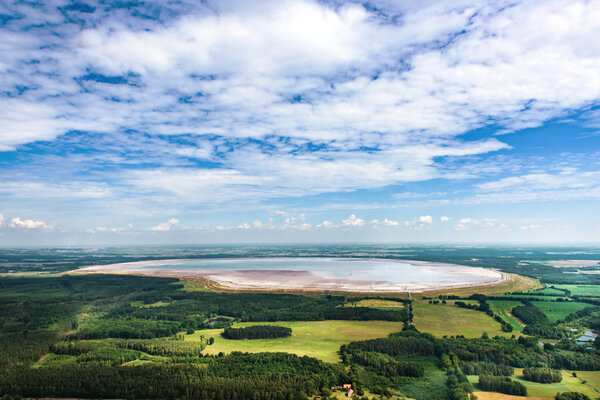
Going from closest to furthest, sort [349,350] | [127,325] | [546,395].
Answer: [546,395] < [349,350] < [127,325]

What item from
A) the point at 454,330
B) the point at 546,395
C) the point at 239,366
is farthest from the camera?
the point at 454,330

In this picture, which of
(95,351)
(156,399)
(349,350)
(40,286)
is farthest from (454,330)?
(40,286)

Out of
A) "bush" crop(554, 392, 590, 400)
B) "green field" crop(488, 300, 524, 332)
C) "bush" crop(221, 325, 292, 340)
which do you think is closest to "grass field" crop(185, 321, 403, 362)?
"bush" crop(221, 325, 292, 340)

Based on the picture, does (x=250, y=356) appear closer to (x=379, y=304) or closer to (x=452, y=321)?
(x=452, y=321)

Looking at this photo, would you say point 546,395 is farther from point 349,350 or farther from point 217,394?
point 217,394

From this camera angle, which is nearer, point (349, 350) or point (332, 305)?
point (349, 350)

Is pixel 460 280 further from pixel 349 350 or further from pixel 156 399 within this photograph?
pixel 156 399

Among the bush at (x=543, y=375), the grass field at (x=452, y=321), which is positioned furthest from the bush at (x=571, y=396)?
the grass field at (x=452, y=321)
